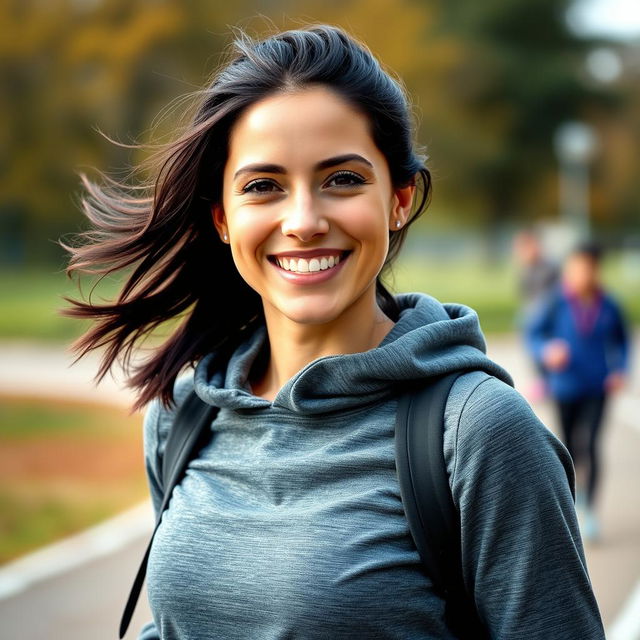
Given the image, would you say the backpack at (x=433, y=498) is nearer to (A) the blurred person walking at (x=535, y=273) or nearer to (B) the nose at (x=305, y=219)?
(B) the nose at (x=305, y=219)

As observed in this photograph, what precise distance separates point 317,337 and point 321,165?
42 cm

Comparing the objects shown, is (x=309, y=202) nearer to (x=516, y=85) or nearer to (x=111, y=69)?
(x=111, y=69)

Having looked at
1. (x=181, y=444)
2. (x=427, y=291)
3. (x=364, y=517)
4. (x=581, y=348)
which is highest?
(x=427, y=291)

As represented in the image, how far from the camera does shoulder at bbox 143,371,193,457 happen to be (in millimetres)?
2682

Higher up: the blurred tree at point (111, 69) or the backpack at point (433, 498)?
the blurred tree at point (111, 69)

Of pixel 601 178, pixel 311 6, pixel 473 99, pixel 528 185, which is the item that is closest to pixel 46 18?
pixel 311 6

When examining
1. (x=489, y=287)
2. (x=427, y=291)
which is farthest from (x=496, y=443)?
(x=489, y=287)

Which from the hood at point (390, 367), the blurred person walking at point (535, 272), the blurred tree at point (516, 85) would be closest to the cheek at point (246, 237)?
the hood at point (390, 367)

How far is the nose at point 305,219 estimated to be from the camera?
88.6 inches

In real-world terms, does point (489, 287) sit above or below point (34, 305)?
above

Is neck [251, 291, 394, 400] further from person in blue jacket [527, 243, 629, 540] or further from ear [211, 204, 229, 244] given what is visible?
person in blue jacket [527, 243, 629, 540]

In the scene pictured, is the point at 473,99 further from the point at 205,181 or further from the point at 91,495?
the point at 205,181

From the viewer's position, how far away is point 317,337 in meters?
2.46

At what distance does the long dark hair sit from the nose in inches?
9.1
